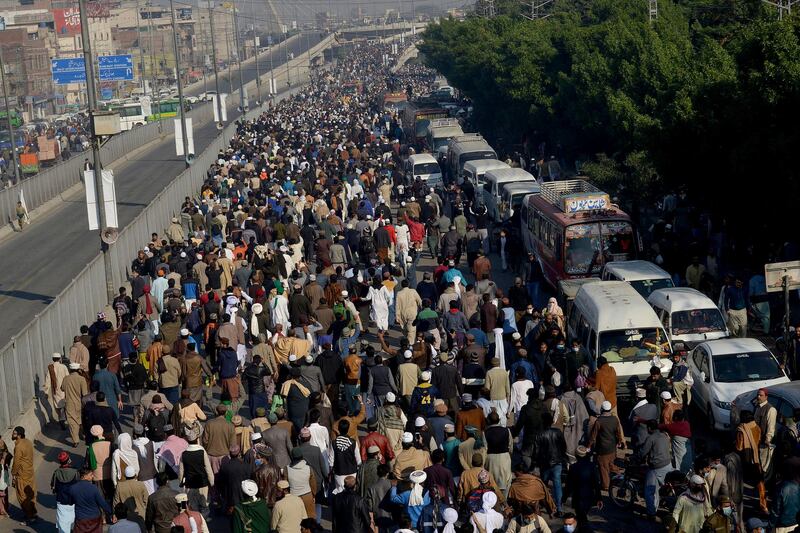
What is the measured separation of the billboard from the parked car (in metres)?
135

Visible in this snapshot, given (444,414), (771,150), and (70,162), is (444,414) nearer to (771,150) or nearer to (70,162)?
(771,150)

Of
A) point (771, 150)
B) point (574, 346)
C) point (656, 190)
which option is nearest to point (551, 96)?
point (656, 190)

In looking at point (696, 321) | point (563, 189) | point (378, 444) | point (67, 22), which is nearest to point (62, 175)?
point (563, 189)

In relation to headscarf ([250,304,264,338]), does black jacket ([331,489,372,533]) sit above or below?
above

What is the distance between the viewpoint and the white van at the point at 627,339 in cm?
1872

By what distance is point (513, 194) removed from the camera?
35031mm

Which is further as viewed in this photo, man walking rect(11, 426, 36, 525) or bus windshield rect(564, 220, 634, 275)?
bus windshield rect(564, 220, 634, 275)

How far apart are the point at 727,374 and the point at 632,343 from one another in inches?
67.0

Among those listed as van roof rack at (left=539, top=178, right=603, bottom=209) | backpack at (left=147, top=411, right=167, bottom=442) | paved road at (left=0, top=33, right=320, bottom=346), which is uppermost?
backpack at (left=147, top=411, right=167, bottom=442)

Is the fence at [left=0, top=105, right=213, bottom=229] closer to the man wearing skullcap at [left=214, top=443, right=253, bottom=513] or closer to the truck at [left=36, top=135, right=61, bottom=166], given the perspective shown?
the truck at [left=36, top=135, right=61, bottom=166]

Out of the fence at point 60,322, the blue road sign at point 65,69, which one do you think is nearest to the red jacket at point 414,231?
the fence at point 60,322

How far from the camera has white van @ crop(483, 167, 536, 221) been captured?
36562 mm

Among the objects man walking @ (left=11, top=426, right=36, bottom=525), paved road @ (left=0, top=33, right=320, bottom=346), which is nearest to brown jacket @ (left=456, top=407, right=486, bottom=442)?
man walking @ (left=11, top=426, right=36, bottom=525)

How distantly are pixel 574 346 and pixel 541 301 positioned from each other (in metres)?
8.25
